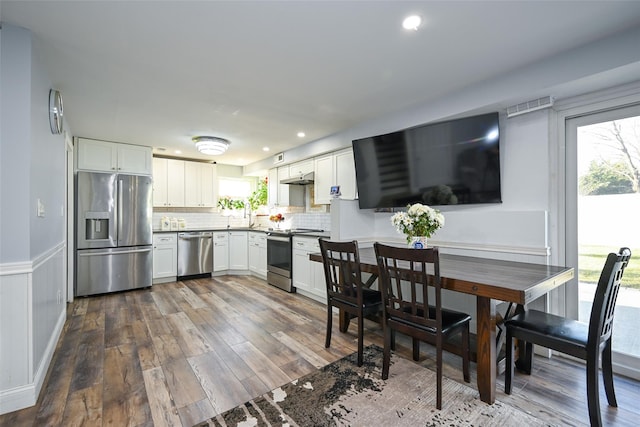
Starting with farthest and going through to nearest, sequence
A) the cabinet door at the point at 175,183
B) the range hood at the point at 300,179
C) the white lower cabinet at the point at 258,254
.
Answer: the cabinet door at the point at 175,183 < the white lower cabinet at the point at 258,254 < the range hood at the point at 300,179

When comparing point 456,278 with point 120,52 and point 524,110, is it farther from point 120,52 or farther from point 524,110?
point 120,52

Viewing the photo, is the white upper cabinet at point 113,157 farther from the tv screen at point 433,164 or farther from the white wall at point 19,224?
the tv screen at point 433,164

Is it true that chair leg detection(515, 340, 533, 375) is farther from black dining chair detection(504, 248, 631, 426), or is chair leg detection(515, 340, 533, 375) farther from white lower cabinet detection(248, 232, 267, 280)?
white lower cabinet detection(248, 232, 267, 280)

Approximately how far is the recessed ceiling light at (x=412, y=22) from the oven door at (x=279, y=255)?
3237 mm

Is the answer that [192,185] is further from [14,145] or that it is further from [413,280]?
[413,280]

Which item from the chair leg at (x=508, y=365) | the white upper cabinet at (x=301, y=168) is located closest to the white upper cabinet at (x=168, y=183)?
the white upper cabinet at (x=301, y=168)

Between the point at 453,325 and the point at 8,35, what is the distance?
11.2 ft

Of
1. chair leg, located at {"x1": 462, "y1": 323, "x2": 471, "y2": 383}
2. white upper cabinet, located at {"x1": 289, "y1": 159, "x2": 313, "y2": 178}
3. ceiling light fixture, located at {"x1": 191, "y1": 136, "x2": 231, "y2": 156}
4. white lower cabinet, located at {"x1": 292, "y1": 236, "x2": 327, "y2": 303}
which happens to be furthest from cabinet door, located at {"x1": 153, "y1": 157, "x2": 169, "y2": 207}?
chair leg, located at {"x1": 462, "y1": 323, "x2": 471, "y2": 383}

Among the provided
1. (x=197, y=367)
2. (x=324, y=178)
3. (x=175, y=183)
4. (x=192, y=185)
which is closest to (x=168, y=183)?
(x=175, y=183)

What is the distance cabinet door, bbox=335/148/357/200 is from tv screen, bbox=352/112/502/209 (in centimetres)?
25

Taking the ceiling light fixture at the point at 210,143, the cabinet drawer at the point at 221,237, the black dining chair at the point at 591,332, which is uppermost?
the ceiling light fixture at the point at 210,143

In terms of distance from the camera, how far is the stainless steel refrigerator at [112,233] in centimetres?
419

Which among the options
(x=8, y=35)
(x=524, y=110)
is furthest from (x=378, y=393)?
(x=8, y=35)

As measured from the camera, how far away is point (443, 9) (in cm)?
173
